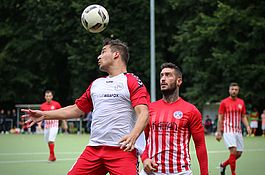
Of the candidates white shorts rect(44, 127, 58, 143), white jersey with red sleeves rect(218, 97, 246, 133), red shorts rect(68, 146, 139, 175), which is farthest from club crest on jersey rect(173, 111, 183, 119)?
white shorts rect(44, 127, 58, 143)

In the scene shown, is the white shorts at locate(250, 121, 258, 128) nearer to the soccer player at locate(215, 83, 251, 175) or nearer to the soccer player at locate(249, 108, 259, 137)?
the soccer player at locate(249, 108, 259, 137)

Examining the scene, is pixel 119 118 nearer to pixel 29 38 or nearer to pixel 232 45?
pixel 232 45

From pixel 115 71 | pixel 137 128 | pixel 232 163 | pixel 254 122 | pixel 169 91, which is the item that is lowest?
pixel 232 163

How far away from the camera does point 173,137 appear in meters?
7.05

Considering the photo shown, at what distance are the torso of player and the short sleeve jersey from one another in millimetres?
333

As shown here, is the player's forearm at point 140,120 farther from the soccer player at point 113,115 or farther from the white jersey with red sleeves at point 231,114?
the white jersey with red sleeves at point 231,114

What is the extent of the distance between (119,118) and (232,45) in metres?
33.6

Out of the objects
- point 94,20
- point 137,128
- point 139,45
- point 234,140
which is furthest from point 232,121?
point 139,45

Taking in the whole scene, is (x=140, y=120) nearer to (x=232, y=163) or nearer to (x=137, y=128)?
(x=137, y=128)

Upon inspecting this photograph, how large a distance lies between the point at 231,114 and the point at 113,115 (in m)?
7.71

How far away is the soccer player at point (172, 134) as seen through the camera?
22.9ft

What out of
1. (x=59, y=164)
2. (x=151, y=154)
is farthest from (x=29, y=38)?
(x=151, y=154)

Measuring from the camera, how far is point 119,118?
6922mm

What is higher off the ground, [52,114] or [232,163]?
[52,114]
